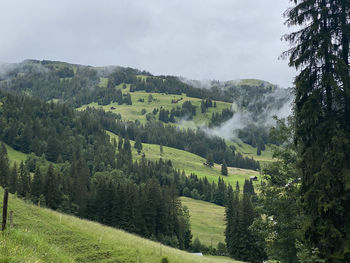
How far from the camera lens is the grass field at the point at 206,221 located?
378 ft

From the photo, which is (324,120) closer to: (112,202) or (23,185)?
(112,202)

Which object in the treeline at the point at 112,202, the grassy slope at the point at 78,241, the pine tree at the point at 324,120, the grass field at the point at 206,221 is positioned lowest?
the grass field at the point at 206,221

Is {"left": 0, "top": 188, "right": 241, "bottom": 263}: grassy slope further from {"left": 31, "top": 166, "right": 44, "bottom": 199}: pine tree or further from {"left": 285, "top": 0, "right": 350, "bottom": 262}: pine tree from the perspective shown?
{"left": 31, "top": 166, "right": 44, "bottom": 199}: pine tree

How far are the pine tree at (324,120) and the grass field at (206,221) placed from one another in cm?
9179

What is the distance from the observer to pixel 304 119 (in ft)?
55.8

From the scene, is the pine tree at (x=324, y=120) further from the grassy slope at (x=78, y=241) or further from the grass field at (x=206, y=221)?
the grass field at (x=206, y=221)

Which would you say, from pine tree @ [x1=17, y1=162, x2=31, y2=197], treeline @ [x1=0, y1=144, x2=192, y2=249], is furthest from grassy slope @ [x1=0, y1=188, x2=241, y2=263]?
pine tree @ [x1=17, y1=162, x2=31, y2=197]

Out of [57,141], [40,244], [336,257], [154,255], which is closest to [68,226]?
[154,255]

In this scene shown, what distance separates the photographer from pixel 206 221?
13575 cm

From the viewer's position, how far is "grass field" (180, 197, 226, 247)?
115213 millimetres

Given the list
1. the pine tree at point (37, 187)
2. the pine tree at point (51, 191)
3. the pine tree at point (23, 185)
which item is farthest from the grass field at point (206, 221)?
the pine tree at point (23, 185)

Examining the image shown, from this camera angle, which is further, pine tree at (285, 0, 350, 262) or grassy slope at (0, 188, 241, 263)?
grassy slope at (0, 188, 241, 263)

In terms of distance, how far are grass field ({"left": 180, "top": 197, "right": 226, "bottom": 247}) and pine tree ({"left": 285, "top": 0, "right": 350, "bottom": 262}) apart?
91787 mm

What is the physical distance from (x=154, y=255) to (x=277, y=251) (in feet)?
40.7
